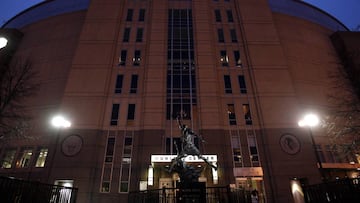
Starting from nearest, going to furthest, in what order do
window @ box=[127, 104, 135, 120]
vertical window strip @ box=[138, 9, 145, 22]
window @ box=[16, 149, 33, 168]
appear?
window @ box=[16, 149, 33, 168] < window @ box=[127, 104, 135, 120] < vertical window strip @ box=[138, 9, 145, 22]

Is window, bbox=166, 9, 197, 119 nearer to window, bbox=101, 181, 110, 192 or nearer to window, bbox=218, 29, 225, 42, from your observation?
window, bbox=218, 29, 225, 42

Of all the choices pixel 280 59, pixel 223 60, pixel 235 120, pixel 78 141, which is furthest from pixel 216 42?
pixel 78 141

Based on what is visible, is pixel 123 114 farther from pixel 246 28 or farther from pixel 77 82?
pixel 246 28

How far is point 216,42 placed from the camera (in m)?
29.8

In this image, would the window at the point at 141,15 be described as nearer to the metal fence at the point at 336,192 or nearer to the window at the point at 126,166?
the window at the point at 126,166

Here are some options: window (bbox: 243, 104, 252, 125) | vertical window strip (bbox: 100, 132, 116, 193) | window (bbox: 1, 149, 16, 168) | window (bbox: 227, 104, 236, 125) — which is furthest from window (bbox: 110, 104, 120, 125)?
window (bbox: 243, 104, 252, 125)

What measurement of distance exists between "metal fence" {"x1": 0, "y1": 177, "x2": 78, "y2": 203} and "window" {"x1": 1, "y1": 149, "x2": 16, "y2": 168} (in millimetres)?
17078

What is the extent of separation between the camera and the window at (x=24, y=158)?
23984 millimetres

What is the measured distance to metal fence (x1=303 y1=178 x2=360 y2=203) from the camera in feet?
29.8

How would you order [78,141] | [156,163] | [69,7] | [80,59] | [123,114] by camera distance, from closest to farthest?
[156,163]
[78,141]
[123,114]
[80,59]
[69,7]

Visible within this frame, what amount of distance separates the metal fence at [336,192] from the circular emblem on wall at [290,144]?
502 inches

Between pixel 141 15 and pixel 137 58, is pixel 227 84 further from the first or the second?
pixel 141 15

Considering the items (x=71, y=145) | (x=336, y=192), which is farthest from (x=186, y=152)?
(x=71, y=145)

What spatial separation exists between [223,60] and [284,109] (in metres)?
10.1
